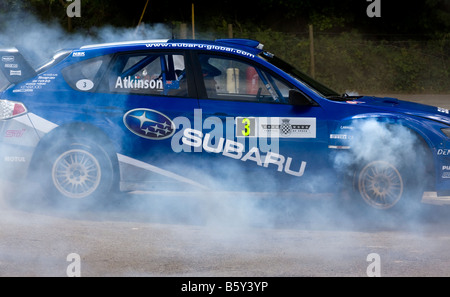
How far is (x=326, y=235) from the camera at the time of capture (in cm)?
727

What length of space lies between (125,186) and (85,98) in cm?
102

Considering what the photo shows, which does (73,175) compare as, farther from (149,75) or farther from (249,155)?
(249,155)

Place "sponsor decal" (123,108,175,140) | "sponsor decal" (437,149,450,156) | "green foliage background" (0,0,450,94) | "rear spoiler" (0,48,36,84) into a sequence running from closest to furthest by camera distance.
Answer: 1. "sponsor decal" (437,149,450,156)
2. "sponsor decal" (123,108,175,140)
3. "rear spoiler" (0,48,36,84)
4. "green foliage background" (0,0,450,94)

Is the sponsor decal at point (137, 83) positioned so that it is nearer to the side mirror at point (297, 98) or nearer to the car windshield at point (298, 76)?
the car windshield at point (298, 76)

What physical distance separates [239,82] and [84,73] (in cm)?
165

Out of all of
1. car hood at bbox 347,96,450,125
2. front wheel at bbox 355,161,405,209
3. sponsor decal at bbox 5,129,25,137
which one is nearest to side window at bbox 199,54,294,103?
car hood at bbox 347,96,450,125

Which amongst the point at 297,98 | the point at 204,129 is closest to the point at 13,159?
the point at 204,129

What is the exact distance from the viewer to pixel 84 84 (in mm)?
8391

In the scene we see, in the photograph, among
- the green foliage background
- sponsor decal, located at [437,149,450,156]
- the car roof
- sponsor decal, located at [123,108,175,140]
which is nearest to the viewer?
sponsor decal, located at [437,149,450,156]

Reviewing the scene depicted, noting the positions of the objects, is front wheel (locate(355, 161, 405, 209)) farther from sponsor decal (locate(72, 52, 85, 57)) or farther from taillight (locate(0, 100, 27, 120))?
taillight (locate(0, 100, 27, 120))

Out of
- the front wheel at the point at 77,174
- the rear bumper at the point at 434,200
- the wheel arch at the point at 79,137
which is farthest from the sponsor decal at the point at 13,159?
the rear bumper at the point at 434,200

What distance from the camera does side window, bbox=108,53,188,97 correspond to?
27.1 ft

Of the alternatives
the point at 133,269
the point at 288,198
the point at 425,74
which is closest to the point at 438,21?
the point at 425,74

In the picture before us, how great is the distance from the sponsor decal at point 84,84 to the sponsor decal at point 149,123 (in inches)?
21.4
